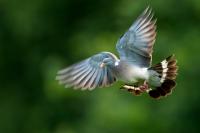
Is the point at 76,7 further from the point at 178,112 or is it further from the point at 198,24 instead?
the point at 178,112

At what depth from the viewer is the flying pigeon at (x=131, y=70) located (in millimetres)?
6699

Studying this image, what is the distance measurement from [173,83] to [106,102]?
9599 mm

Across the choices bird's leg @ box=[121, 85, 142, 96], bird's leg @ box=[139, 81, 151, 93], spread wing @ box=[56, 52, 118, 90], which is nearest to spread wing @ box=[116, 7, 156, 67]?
spread wing @ box=[56, 52, 118, 90]

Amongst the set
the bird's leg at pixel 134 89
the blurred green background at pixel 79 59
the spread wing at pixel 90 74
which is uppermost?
the blurred green background at pixel 79 59

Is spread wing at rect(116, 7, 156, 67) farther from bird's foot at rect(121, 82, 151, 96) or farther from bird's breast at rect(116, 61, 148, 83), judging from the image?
bird's foot at rect(121, 82, 151, 96)

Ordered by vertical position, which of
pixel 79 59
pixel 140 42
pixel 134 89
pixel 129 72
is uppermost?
pixel 79 59

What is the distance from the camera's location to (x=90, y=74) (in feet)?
22.7

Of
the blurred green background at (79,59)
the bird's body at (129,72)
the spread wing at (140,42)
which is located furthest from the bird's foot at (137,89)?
the blurred green background at (79,59)

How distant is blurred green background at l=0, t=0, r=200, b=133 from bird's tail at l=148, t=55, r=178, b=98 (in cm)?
834

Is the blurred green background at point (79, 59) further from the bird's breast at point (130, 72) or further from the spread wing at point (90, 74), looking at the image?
the bird's breast at point (130, 72)

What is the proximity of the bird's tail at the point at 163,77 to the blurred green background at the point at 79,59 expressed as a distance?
329 inches

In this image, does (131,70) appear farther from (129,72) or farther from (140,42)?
(140,42)

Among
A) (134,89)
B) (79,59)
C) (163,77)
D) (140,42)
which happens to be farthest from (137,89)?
(79,59)

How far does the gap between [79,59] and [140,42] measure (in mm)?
12032
